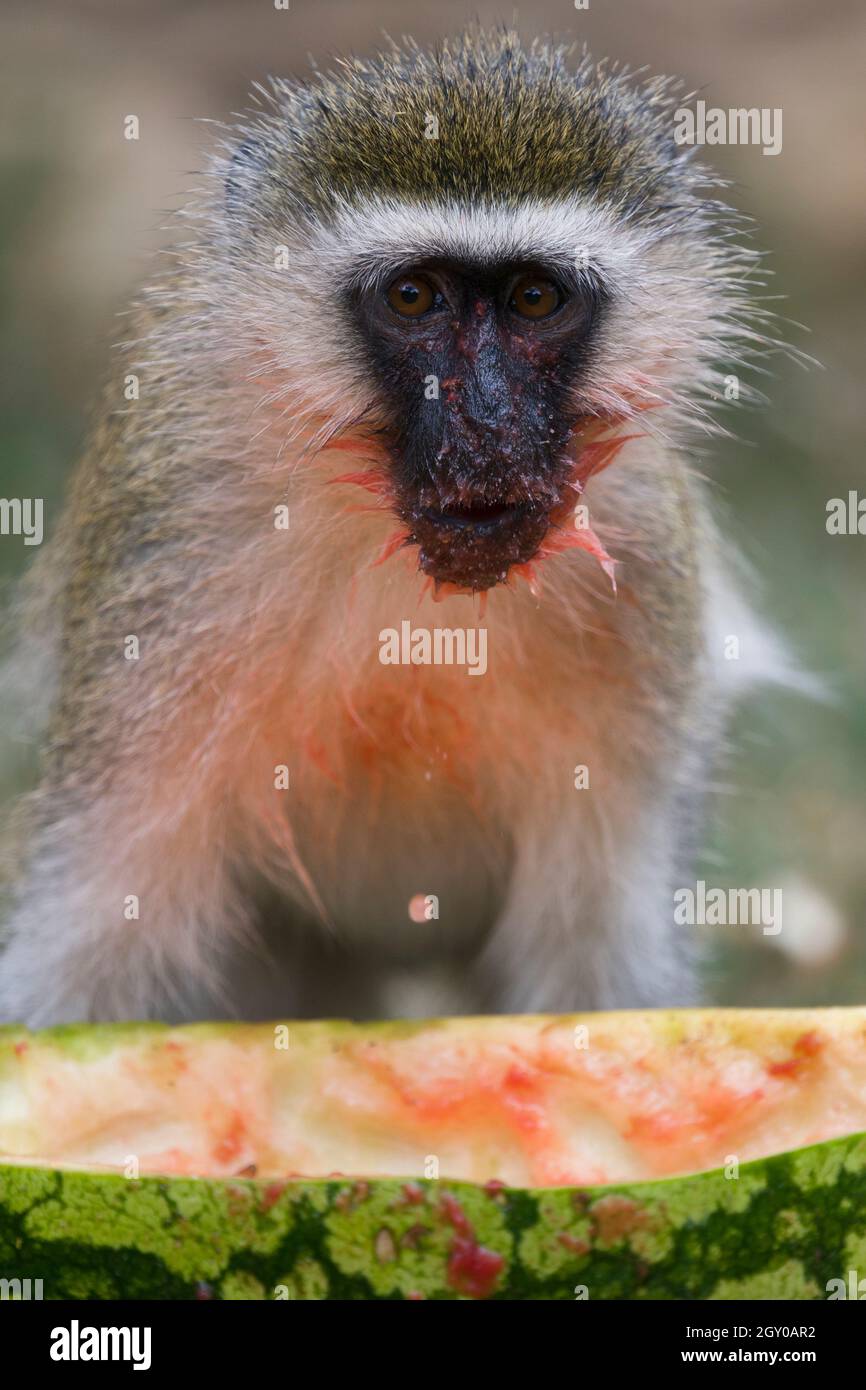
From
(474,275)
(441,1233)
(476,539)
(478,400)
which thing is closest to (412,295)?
(474,275)

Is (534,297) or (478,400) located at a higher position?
(534,297)

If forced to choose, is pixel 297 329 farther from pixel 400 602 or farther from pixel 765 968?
pixel 765 968

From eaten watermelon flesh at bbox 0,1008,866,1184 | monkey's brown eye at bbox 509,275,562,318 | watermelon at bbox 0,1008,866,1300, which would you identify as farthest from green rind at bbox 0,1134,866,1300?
monkey's brown eye at bbox 509,275,562,318

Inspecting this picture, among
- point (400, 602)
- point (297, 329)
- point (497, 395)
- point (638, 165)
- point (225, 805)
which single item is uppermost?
point (638, 165)

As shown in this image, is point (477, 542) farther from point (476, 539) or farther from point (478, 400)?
point (478, 400)

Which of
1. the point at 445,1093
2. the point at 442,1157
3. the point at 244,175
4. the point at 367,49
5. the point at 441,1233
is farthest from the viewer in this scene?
the point at 367,49

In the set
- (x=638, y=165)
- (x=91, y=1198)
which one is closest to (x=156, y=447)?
(x=638, y=165)

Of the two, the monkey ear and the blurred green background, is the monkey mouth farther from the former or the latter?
the blurred green background

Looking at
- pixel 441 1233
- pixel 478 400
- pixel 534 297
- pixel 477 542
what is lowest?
pixel 441 1233
